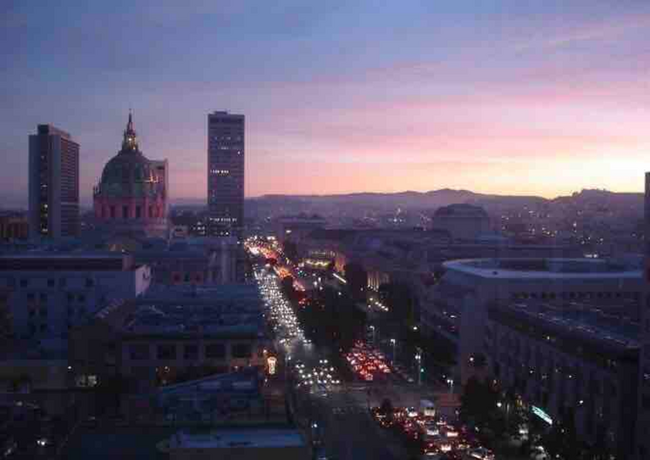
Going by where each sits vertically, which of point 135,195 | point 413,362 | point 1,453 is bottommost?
point 413,362

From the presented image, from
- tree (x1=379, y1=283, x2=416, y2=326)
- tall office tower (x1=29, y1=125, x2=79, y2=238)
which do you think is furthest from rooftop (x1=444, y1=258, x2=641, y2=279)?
tall office tower (x1=29, y1=125, x2=79, y2=238)

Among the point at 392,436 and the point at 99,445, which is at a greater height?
the point at 99,445

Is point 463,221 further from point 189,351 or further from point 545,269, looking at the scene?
point 189,351

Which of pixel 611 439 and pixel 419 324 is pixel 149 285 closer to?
pixel 419 324

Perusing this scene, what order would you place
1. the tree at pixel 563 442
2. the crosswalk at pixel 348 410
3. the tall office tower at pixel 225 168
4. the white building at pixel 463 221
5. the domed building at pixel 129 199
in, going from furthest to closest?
the tall office tower at pixel 225 168 < the white building at pixel 463 221 < the domed building at pixel 129 199 < the crosswalk at pixel 348 410 < the tree at pixel 563 442

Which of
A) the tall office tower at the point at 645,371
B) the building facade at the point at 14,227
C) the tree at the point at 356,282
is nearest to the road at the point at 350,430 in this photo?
the tall office tower at the point at 645,371

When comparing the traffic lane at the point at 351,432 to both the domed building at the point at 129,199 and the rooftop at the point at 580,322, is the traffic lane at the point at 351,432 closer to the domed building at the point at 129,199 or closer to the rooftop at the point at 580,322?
the rooftop at the point at 580,322

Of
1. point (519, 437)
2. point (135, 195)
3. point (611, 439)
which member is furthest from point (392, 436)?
point (135, 195)
